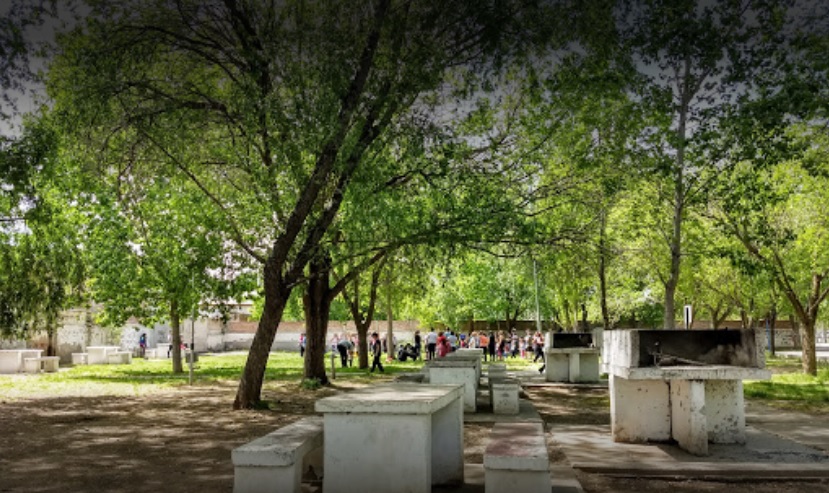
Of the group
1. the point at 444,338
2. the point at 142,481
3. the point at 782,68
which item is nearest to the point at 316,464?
the point at 142,481

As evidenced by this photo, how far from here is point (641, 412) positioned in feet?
31.3

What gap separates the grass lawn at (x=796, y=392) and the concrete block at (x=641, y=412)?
5825 mm

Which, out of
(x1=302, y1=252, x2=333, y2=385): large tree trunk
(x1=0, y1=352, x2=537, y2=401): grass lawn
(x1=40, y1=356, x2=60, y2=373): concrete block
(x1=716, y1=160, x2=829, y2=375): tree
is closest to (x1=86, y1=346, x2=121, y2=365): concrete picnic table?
(x1=0, y1=352, x2=537, y2=401): grass lawn

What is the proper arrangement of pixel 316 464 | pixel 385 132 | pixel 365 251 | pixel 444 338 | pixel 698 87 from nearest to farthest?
pixel 316 464
pixel 385 132
pixel 365 251
pixel 698 87
pixel 444 338

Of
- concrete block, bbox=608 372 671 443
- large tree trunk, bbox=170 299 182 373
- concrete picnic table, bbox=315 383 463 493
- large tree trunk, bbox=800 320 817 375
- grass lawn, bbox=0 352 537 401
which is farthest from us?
large tree trunk, bbox=170 299 182 373

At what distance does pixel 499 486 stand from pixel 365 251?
908cm

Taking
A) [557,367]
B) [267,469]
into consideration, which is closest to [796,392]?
[557,367]

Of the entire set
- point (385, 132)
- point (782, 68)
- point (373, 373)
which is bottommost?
point (373, 373)

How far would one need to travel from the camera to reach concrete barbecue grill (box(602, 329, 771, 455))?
9102 millimetres

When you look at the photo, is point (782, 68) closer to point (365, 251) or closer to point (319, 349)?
point (365, 251)

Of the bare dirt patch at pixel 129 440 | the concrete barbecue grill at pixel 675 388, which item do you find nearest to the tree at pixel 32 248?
the bare dirt patch at pixel 129 440

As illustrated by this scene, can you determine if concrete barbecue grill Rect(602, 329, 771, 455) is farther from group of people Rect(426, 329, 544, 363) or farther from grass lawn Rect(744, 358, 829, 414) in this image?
group of people Rect(426, 329, 544, 363)

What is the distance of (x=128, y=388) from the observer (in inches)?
756

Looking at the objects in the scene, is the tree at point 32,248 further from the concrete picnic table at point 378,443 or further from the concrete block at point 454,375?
the concrete picnic table at point 378,443
